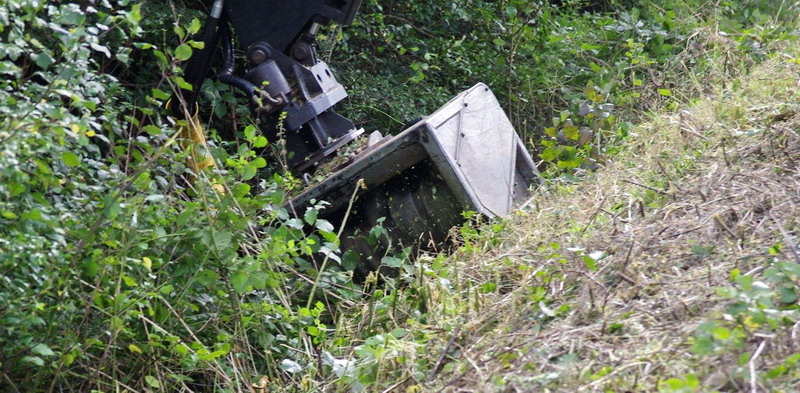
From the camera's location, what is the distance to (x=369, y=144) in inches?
209

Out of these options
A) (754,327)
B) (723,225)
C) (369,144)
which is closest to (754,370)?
(754,327)

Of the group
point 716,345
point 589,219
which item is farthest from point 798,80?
point 716,345

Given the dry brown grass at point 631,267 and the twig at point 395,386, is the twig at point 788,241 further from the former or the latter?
the twig at point 395,386

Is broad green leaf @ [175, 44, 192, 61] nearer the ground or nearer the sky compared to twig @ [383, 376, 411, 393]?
nearer the sky

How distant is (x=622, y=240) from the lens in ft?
11.1

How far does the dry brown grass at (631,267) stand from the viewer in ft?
8.57

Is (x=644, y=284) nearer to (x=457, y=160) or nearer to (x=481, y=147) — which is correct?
(x=457, y=160)

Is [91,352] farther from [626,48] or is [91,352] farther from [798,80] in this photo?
[626,48]

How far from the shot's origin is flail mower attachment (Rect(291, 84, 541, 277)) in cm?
467

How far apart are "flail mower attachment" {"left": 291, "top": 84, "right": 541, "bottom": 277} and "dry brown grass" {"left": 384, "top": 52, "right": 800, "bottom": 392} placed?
313mm

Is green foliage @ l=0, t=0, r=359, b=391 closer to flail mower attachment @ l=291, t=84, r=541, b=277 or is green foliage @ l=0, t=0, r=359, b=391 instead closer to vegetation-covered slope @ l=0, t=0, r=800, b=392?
vegetation-covered slope @ l=0, t=0, r=800, b=392

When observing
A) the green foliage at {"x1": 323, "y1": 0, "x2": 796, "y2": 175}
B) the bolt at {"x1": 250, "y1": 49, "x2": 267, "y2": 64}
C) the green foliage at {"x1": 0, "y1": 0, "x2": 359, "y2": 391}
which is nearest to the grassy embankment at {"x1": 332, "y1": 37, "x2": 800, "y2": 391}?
the green foliage at {"x1": 0, "y1": 0, "x2": 359, "y2": 391}

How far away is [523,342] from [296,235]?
1.28m

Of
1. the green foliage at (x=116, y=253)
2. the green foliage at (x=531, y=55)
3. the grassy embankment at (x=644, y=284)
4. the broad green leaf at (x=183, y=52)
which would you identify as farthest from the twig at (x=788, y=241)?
the green foliage at (x=531, y=55)
